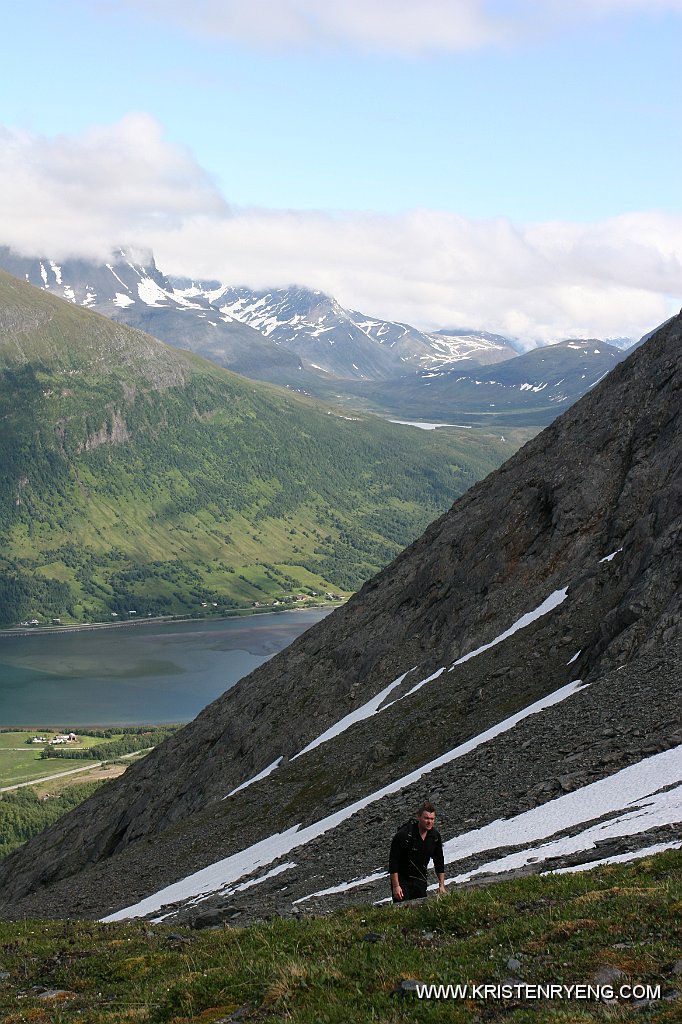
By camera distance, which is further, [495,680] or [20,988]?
[495,680]

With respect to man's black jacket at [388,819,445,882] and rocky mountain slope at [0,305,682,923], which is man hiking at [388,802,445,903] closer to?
man's black jacket at [388,819,445,882]

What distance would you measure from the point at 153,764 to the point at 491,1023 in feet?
256

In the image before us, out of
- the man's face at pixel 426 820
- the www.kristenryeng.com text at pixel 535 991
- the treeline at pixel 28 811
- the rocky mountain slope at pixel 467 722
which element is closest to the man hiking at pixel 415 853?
the man's face at pixel 426 820

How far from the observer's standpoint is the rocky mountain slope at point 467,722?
1318 inches

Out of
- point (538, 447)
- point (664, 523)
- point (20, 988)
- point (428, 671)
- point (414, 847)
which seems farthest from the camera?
point (538, 447)

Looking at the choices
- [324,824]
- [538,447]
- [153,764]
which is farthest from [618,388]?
[153,764]

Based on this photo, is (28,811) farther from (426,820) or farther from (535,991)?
(535,991)

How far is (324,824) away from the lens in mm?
45562

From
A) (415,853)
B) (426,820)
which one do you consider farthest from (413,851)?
(426,820)

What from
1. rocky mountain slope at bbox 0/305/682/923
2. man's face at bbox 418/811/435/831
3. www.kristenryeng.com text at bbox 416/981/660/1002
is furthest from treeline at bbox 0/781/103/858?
www.kristenryeng.com text at bbox 416/981/660/1002

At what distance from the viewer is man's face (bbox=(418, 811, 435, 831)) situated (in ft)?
66.2

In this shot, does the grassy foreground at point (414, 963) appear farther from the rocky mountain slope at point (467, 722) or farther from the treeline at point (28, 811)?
the treeline at point (28, 811)

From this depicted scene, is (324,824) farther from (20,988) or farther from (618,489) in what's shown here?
(618,489)

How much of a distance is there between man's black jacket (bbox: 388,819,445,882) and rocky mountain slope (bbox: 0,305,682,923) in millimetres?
4921
